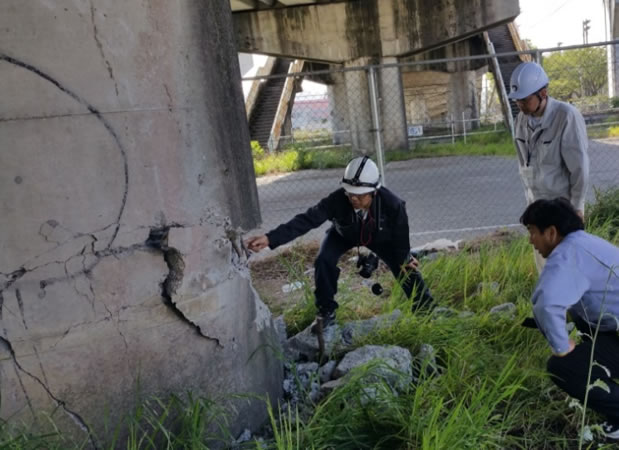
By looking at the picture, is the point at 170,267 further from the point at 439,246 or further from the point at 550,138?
the point at 439,246

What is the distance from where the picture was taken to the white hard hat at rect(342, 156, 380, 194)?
11.6ft

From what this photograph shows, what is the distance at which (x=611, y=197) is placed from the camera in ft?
19.4

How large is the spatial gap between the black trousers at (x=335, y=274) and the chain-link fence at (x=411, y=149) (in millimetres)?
2117

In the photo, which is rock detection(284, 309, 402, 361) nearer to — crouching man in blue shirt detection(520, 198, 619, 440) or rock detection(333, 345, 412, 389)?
rock detection(333, 345, 412, 389)

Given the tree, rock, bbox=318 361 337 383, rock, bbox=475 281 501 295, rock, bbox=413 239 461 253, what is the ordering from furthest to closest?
the tree < rock, bbox=413 239 461 253 < rock, bbox=475 281 501 295 < rock, bbox=318 361 337 383

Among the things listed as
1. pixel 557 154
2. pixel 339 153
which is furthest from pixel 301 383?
pixel 339 153

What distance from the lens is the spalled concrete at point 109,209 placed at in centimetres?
214

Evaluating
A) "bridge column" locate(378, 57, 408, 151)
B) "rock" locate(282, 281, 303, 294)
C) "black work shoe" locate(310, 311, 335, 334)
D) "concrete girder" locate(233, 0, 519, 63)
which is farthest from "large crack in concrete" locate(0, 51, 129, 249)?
"concrete girder" locate(233, 0, 519, 63)

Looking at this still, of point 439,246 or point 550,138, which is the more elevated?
point 550,138

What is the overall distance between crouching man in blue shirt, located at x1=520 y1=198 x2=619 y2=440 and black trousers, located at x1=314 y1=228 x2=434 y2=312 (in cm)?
124

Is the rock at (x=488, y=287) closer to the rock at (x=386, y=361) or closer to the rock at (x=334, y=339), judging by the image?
the rock at (x=334, y=339)

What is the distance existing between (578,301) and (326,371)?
1346 millimetres

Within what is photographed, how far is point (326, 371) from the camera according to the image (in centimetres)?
308

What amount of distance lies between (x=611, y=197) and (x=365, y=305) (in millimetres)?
3435
